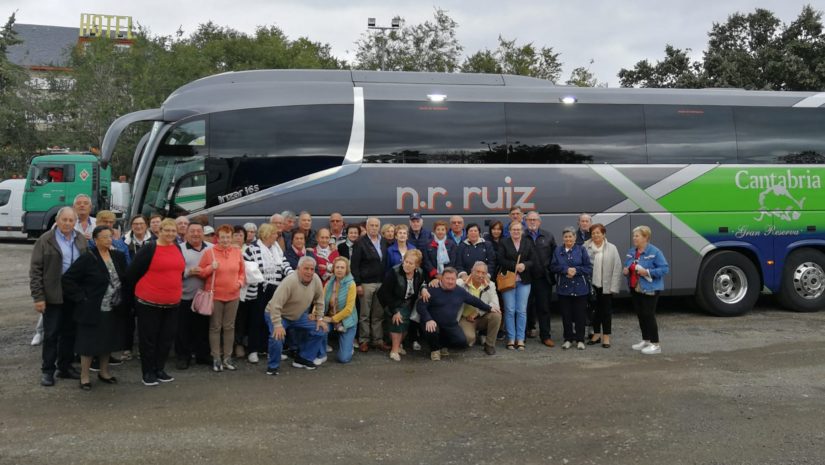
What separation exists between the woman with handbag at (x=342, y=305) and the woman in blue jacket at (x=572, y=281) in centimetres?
273

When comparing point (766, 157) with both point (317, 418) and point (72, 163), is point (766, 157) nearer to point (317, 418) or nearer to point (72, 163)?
point (317, 418)

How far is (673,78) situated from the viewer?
2927 centimetres

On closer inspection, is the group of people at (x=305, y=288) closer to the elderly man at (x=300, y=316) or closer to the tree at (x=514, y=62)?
the elderly man at (x=300, y=316)

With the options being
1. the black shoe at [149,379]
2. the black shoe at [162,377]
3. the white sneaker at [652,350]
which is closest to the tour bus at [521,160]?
the white sneaker at [652,350]

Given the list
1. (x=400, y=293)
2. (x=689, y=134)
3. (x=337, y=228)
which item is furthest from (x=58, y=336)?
(x=689, y=134)

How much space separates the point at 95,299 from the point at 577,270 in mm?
5607

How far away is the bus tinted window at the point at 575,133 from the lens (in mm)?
10242

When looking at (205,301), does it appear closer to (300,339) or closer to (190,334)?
(190,334)

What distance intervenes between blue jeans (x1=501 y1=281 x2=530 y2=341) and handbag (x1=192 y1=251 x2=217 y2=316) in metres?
3.72

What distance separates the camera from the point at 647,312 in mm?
8383

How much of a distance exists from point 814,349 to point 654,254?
2.59 metres

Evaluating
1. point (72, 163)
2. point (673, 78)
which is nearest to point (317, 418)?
point (72, 163)

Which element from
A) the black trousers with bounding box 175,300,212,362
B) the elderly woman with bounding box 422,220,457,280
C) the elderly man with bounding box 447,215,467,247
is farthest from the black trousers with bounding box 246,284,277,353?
the elderly man with bounding box 447,215,467,247

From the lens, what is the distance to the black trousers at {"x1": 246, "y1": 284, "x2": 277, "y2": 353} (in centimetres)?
800
